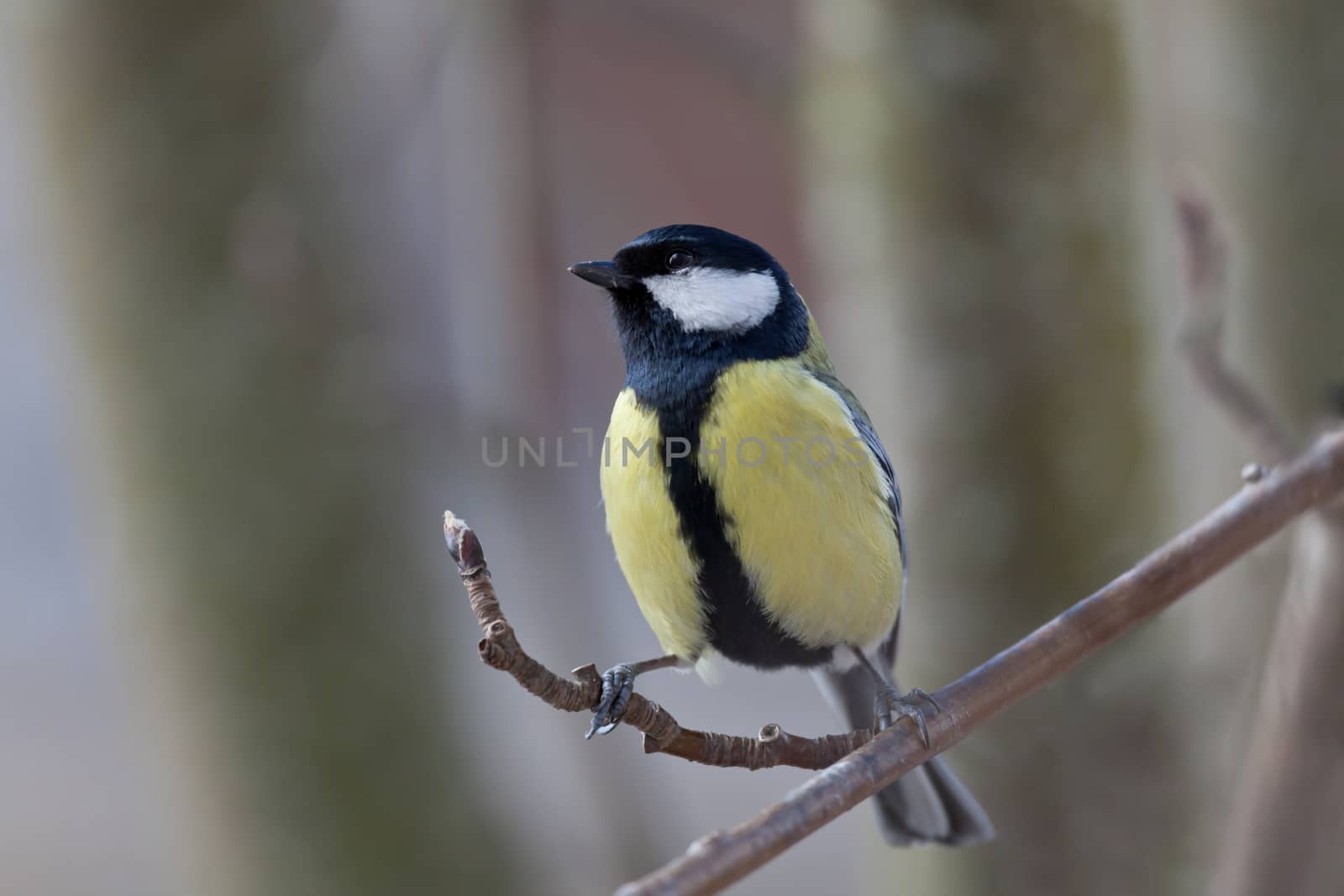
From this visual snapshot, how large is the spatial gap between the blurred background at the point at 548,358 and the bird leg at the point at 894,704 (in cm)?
24

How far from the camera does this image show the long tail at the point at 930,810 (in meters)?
0.86

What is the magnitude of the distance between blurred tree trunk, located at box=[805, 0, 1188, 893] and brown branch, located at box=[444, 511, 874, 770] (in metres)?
0.43

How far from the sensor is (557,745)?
1.78m

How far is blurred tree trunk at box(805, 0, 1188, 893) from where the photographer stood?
100 centimetres

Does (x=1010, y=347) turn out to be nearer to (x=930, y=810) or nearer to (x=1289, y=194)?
(x=930, y=810)

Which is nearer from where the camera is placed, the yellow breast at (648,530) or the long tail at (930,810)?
the yellow breast at (648,530)

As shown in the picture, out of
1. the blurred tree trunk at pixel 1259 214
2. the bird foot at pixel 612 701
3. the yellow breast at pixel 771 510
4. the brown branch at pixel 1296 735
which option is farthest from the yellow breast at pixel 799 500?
the blurred tree trunk at pixel 1259 214

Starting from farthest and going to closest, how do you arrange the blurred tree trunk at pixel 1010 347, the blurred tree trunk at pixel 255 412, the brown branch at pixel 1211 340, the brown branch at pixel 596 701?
the blurred tree trunk at pixel 255 412
the blurred tree trunk at pixel 1010 347
the brown branch at pixel 1211 340
the brown branch at pixel 596 701

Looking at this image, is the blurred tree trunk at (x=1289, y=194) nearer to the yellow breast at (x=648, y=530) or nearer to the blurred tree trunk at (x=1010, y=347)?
the blurred tree trunk at (x=1010, y=347)

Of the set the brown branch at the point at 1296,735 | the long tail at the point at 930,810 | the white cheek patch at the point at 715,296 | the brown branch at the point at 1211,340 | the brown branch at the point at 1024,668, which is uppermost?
the white cheek patch at the point at 715,296

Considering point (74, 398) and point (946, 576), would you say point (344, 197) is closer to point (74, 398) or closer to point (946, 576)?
point (74, 398)

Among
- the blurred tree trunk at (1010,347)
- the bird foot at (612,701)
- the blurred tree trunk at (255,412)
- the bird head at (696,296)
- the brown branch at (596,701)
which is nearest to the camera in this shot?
the brown branch at (596,701)

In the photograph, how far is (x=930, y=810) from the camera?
88cm

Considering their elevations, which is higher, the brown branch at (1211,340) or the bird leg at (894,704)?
the brown branch at (1211,340)
